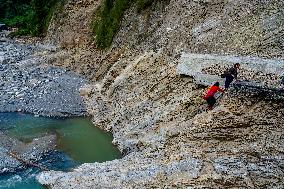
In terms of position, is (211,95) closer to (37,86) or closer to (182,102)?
(182,102)

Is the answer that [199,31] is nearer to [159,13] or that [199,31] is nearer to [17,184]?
[159,13]

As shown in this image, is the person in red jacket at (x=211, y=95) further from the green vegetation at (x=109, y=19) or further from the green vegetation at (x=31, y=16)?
the green vegetation at (x=31, y=16)

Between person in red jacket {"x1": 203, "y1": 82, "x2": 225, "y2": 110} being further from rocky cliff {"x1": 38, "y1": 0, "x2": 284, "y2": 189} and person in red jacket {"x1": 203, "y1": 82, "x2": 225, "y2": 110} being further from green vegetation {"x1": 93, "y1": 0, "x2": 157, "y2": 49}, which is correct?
green vegetation {"x1": 93, "y1": 0, "x2": 157, "y2": 49}

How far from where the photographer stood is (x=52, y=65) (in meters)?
41.9

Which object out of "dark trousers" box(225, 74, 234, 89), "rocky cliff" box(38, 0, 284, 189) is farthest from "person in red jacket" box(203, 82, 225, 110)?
"rocky cliff" box(38, 0, 284, 189)

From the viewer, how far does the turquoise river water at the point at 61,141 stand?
2520 cm

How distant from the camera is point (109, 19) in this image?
1657 inches

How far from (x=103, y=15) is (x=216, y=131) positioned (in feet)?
80.0

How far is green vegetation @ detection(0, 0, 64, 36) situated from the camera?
166 feet

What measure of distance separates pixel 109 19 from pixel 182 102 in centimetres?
A: 1819

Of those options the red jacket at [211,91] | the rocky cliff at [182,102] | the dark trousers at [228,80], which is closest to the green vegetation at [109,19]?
the rocky cliff at [182,102]

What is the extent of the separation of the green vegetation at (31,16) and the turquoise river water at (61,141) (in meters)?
19.5

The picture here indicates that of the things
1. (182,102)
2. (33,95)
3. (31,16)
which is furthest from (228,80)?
(31,16)

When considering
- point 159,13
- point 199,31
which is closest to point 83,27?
point 159,13
